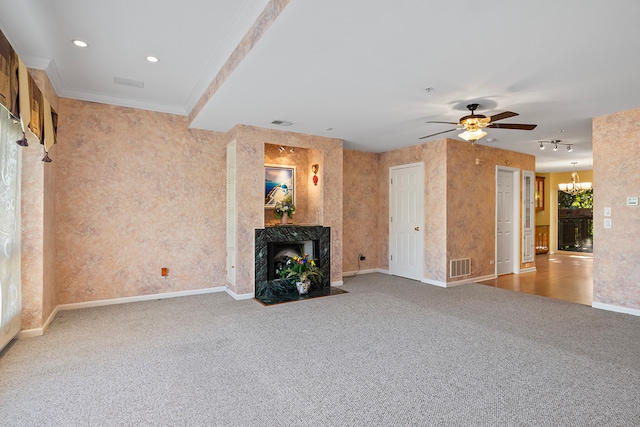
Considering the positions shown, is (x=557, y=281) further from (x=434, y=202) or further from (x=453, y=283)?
(x=434, y=202)

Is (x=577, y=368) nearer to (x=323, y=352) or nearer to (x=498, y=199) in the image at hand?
(x=323, y=352)

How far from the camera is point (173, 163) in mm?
4918

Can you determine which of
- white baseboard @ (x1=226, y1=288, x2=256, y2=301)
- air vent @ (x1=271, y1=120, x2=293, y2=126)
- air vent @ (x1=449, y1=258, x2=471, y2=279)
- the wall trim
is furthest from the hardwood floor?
air vent @ (x1=271, y1=120, x2=293, y2=126)

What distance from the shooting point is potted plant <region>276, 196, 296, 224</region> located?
5543 millimetres

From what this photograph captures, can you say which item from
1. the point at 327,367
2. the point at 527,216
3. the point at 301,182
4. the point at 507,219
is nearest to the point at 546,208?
the point at 527,216

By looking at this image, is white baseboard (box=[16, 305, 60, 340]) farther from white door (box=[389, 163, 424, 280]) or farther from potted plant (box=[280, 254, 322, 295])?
white door (box=[389, 163, 424, 280])

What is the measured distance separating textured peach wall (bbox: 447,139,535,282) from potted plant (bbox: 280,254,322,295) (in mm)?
2331

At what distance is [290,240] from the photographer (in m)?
5.22

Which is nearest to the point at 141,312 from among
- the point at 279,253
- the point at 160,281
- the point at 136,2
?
the point at 160,281

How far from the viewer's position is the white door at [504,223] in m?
6.62

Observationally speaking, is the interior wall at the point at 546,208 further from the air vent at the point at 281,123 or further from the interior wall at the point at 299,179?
the air vent at the point at 281,123

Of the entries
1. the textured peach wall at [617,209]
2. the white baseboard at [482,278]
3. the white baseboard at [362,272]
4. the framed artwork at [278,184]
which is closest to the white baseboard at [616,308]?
the textured peach wall at [617,209]

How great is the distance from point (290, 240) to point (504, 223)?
4474 mm

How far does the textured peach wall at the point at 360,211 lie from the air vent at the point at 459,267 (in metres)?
1.69
